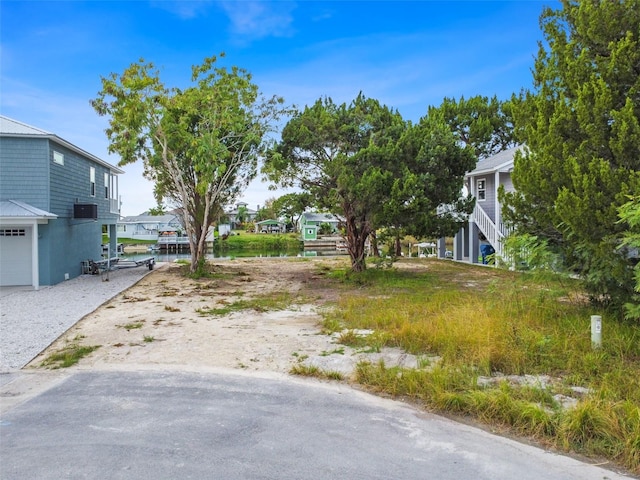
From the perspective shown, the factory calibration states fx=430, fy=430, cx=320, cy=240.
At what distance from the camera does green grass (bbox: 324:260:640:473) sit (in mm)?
3803

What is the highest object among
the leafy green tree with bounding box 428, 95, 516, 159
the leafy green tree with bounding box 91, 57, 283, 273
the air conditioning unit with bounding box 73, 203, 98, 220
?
the leafy green tree with bounding box 428, 95, 516, 159

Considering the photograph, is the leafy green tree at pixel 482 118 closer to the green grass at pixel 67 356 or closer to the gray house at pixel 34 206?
the gray house at pixel 34 206

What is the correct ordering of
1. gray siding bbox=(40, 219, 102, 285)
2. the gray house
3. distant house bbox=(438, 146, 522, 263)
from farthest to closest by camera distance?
distant house bbox=(438, 146, 522, 263) → gray siding bbox=(40, 219, 102, 285) → the gray house

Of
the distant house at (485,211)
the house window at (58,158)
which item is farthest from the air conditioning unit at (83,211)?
the distant house at (485,211)

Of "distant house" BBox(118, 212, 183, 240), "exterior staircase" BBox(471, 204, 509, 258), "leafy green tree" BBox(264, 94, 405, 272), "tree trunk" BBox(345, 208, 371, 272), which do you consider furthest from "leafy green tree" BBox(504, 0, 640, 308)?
"distant house" BBox(118, 212, 183, 240)

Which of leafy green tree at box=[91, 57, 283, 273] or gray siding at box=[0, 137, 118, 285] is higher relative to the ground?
leafy green tree at box=[91, 57, 283, 273]

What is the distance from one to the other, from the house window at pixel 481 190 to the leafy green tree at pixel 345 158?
759cm

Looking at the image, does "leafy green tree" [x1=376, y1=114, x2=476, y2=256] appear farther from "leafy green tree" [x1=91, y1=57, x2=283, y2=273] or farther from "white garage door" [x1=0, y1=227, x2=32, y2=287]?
"white garage door" [x1=0, y1=227, x2=32, y2=287]

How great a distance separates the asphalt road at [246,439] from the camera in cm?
327

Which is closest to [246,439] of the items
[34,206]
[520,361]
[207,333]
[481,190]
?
[520,361]

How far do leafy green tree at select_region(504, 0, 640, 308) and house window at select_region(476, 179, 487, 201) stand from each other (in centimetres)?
1260

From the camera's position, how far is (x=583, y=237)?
6773 millimetres

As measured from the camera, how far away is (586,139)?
284 inches

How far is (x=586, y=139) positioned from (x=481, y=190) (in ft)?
45.9
